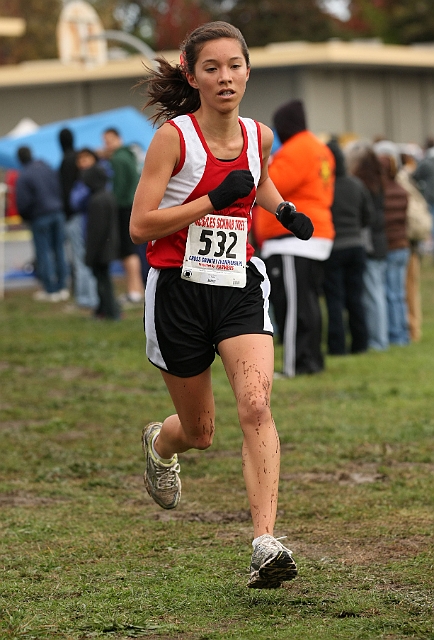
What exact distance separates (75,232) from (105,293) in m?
2.38

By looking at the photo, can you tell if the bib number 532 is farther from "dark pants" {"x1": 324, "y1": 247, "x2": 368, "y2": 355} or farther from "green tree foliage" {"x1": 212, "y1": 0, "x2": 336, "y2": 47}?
"green tree foliage" {"x1": 212, "y1": 0, "x2": 336, "y2": 47}

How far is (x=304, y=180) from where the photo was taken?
401 inches

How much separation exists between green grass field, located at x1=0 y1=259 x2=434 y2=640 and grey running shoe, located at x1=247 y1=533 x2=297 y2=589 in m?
0.10

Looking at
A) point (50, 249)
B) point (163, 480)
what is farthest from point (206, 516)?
point (50, 249)

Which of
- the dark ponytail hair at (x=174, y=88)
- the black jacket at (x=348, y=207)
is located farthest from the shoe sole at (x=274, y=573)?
the black jacket at (x=348, y=207)

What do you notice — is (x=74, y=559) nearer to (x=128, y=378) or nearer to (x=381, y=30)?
(x=128, y=378)

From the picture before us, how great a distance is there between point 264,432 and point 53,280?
566 inches

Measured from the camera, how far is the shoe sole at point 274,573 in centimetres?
423

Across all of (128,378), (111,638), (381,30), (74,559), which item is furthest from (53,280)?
(381,30)

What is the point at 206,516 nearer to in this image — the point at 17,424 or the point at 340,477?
the point at 340,477

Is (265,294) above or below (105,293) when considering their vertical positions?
above

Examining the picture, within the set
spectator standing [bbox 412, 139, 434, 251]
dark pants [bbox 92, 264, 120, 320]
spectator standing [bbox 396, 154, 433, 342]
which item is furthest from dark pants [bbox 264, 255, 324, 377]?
spectator standing [bbox 412, 139, 434, 251]

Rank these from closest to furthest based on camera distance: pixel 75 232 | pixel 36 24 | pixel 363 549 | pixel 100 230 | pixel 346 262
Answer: pixel 363 549 → pixel 346 262 → pixel 100 230 → pixel 75 232 → pixel 36 24

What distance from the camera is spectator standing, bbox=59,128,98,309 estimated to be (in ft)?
54.8
